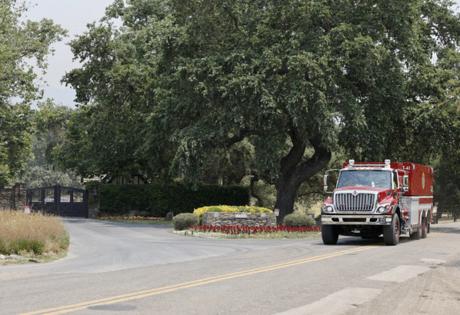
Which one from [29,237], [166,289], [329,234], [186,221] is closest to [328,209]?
[329,234]

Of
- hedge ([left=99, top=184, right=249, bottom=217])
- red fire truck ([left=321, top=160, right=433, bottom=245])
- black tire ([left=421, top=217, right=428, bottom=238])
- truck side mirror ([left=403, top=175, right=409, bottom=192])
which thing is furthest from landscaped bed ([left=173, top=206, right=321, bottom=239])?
hedge ([left=99, top=184, right=249, bottom=217])

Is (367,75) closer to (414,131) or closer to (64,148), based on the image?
(414,131)

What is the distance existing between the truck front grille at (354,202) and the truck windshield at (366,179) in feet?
3.10

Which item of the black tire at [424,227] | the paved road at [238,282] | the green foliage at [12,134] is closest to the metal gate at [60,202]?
the green foliage at [12,134]

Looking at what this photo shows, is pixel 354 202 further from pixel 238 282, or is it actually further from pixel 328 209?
pixel 238 282

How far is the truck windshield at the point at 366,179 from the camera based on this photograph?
24594 mm

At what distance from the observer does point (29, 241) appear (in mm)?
18906

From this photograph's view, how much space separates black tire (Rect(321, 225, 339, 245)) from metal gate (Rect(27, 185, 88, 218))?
33976 millimetres

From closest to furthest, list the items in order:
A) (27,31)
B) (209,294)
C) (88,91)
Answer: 1. (209,294)
2. (88,91)
3. (27,31)

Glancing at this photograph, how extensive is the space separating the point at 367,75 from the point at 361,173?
1354cm

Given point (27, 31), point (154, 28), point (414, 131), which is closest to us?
point (414, 131)

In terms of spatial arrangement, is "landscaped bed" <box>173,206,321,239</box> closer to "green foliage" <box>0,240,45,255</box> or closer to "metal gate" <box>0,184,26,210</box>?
"green foliage" <box>0,240,45,255</box>

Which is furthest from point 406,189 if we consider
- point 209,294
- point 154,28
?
point 154,28

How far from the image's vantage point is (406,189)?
83.3 ft
